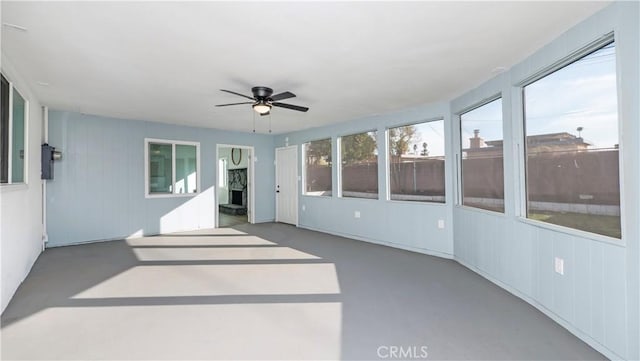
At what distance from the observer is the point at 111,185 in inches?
232

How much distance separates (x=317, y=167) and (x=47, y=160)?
4.88m

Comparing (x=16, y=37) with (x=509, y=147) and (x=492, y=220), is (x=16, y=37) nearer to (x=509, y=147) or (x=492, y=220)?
(x=509, y=147)

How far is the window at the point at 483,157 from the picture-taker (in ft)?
11.7

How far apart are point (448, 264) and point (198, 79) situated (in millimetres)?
4043

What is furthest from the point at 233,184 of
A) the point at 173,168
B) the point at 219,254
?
the point at 219,254

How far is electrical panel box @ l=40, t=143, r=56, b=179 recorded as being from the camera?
16.3 ft

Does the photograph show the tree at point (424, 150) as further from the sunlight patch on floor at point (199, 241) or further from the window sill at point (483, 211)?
the sunlight patch on floor at point (199, 241)

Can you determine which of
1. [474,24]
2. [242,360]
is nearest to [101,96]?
[242,360]

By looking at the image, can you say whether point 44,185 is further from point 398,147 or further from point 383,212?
point 398,147

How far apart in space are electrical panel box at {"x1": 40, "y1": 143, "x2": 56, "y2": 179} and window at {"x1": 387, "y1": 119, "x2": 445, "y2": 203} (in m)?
5.71

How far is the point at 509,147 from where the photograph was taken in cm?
329

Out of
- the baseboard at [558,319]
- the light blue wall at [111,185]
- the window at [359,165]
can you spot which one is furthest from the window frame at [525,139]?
the light blue wall at [111,185]

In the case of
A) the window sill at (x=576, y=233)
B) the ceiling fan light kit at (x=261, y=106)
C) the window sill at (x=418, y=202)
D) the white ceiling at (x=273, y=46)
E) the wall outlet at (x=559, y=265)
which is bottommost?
the wall outlet at (x=559, y=265)

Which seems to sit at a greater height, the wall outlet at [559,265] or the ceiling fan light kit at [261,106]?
the ceiling fan light kit at [261,106]
